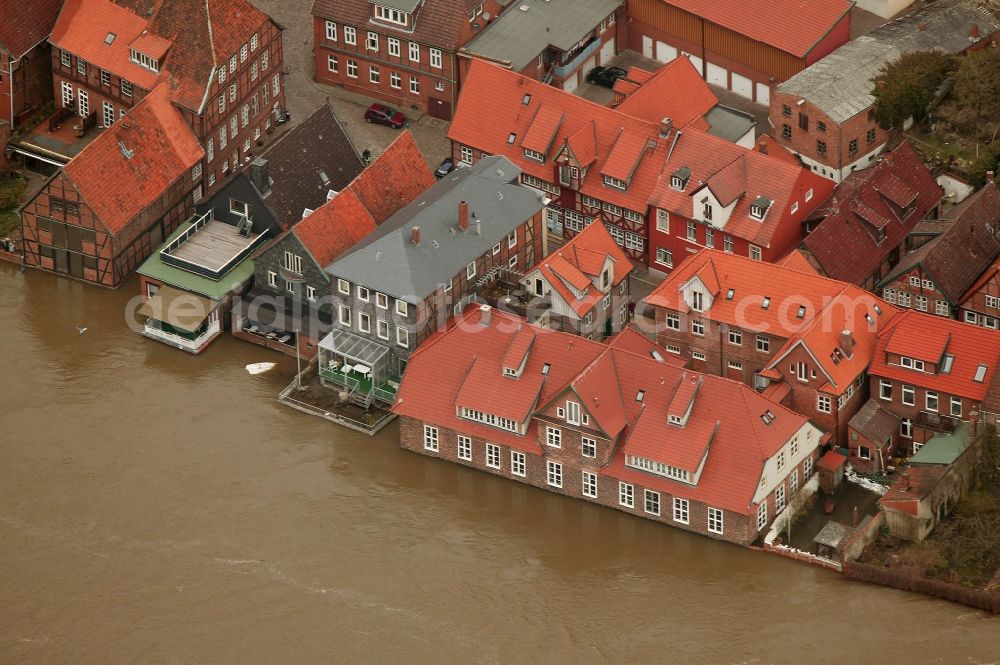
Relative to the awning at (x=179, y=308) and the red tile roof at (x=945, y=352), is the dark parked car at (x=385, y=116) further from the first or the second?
the red tile roof at (x=945, y=352)

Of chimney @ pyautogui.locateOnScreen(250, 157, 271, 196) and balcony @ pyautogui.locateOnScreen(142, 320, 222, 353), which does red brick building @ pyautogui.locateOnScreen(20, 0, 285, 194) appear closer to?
chimney @ pyautogui.locateOnScreen(250, 157, 271, 196)

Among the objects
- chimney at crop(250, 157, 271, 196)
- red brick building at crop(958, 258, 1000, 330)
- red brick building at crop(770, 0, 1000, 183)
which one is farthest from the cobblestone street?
red brick building at crop(958, 258, 1000, 330)

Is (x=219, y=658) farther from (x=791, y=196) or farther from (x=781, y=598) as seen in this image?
(x=791, y=196)

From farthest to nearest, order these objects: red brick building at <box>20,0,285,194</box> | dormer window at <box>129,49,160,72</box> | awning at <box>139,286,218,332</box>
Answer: dormer window at <box>129,49,160,72</box>, red brick building at <box>20,0,285,194</box>, awning at <box>139,286,218,332</box>

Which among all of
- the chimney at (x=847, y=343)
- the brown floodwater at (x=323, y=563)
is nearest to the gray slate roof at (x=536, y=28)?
the brown floodwater at (x=323, y=563)

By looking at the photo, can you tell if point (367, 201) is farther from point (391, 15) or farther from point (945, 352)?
point (945, 352)

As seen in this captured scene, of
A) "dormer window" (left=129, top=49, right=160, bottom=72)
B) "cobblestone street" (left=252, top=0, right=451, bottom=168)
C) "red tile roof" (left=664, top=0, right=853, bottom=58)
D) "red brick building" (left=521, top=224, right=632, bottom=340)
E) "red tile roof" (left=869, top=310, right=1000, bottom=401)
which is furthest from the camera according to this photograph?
"cobblestone street" (left=252, top=0, right=451, bottom=168)
